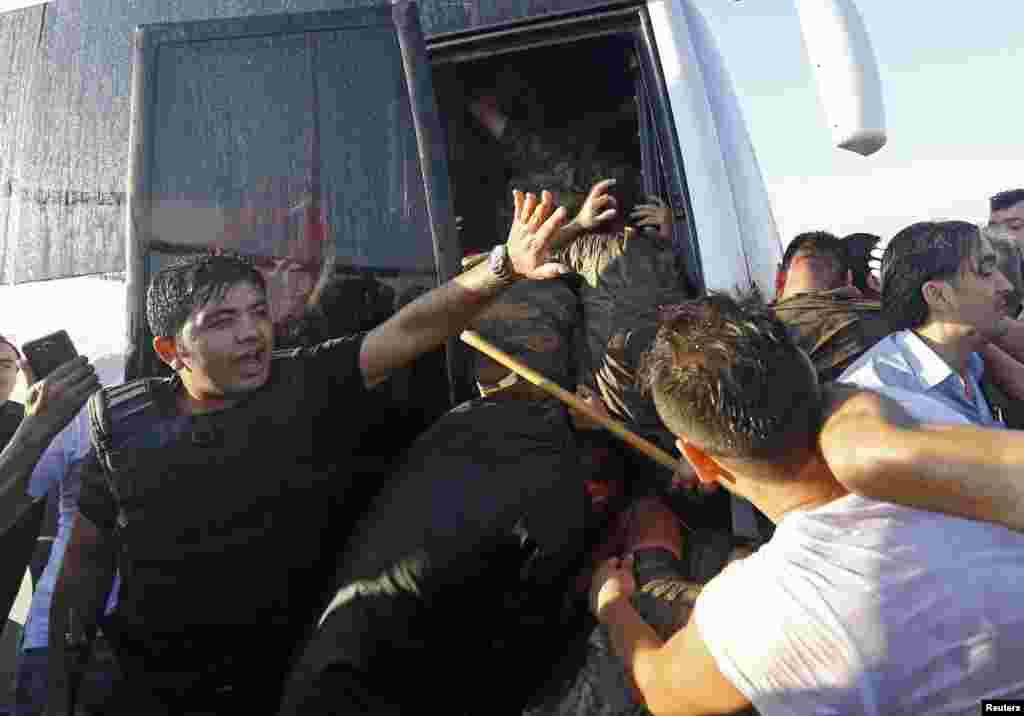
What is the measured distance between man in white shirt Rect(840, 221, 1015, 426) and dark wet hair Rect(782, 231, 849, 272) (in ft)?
1.73

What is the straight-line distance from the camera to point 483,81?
364 centimetres

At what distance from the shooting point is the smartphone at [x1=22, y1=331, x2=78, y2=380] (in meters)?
2.33

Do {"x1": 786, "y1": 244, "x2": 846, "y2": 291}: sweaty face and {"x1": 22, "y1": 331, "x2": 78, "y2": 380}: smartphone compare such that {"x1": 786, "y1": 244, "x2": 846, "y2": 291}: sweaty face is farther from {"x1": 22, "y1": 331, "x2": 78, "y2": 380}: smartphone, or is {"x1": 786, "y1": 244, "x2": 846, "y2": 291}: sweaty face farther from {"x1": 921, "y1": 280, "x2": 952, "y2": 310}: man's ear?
{"x1": 22, "y1": 331, "x2": 78, "y2": 380}: smartphone

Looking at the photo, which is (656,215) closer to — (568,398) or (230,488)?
(568,398)

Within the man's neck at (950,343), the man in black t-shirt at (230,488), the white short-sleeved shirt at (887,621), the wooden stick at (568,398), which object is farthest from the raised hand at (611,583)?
the man's neck at (950,343)

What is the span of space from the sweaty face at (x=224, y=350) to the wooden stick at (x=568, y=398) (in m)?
0.55

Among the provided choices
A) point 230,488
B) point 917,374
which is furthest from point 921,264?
point 230,488

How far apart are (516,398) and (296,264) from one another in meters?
0.65

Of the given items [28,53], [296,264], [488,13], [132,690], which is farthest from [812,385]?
[28,53]

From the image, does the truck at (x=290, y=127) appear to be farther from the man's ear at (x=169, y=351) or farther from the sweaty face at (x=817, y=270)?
the sweaty face at (x=817, y=270)

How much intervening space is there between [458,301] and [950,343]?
4.30ft

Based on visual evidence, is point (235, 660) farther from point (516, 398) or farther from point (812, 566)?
point (812, 566)

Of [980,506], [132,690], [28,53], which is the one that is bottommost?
[132,690]

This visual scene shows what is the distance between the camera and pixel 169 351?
2.22 meters
